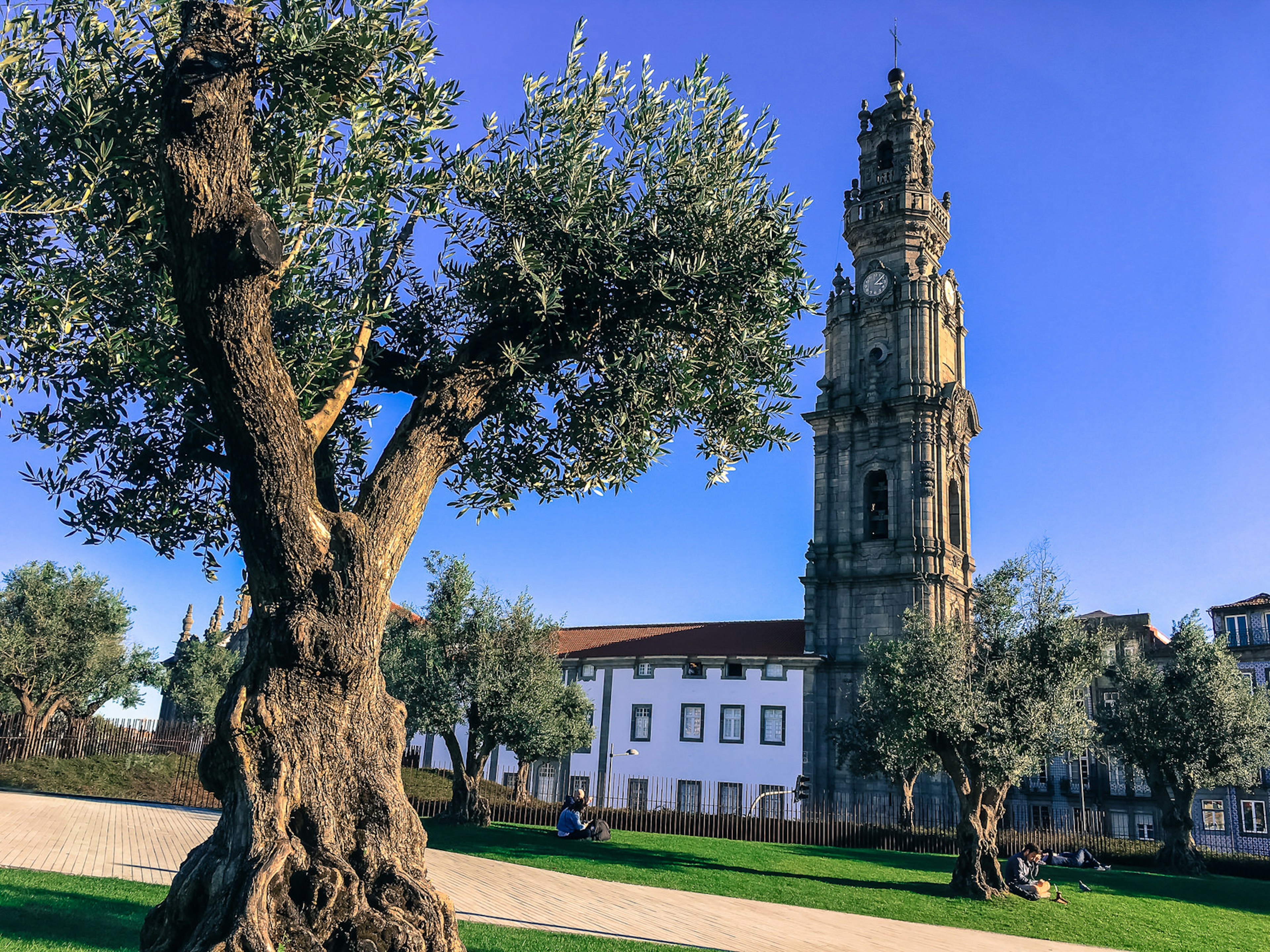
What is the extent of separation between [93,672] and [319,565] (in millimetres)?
40246

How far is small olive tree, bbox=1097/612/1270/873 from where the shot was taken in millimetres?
31016

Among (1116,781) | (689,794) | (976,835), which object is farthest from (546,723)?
(1116,781)

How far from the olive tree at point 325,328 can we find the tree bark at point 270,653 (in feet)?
0.09

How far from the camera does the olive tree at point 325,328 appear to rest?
7828mm

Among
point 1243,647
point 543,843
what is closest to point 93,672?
point 543,843

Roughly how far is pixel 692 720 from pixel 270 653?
1758 inches

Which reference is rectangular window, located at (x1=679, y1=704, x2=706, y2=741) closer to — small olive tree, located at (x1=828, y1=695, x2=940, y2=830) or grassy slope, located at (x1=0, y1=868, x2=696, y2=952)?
small olive tree, located at (x1=828, y1=695, x2=940, y2=830)

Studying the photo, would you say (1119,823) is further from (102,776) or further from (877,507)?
(102,776)

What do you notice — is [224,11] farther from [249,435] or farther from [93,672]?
[93,672]

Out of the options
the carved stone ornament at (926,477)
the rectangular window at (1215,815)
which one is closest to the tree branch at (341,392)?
the carved stone ornament at (926,477)

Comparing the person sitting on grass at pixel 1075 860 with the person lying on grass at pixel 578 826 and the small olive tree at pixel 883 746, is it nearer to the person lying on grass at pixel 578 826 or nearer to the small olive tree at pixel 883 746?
the small olive tree at pixel 883 746

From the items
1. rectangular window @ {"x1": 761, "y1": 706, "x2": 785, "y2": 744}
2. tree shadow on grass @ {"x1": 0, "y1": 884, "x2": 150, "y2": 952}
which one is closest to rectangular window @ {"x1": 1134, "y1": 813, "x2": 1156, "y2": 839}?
rectangular window @ {"x1": 761, "y1": 706, "x2": 785, "y2": 744}

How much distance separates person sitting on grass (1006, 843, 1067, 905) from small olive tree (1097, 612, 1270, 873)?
1391 centimetres

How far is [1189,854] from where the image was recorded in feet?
98.0
